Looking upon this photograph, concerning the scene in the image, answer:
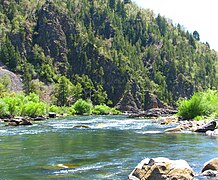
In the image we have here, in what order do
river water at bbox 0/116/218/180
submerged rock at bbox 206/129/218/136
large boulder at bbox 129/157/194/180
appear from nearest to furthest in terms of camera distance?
large boulder at bbox 129/157/194/180 → river water at bbox 0/116/218/180 → submerged rock at bbox 206/129/218/136

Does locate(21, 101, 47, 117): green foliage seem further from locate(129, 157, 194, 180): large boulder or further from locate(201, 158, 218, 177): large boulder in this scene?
locate(129, 157, 194, 180): large boulder

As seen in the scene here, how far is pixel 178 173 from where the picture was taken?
20672 mm

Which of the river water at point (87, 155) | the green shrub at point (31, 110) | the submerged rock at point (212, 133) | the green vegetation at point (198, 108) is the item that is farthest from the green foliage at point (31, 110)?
the submerged rock at point (212, 133)

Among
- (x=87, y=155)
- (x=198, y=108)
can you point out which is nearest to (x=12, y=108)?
(x=198, y=108)

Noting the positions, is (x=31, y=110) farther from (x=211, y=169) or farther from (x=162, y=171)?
(x=162, y=171)

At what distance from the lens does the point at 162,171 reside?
20.8 m

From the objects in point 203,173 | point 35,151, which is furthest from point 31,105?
point 203,173

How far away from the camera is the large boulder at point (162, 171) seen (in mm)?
20656

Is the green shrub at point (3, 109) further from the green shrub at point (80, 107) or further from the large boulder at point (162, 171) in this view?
the large boulder at point (162, 171)

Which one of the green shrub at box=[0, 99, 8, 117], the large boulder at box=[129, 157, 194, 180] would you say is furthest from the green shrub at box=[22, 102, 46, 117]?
the large boulder at box=[129, 157, 194, 180]

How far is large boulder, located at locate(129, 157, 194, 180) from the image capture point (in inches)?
813

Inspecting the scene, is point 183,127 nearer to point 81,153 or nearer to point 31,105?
point 81,153

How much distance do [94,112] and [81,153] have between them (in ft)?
430

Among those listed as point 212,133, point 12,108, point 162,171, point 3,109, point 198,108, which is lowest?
point 162,171
